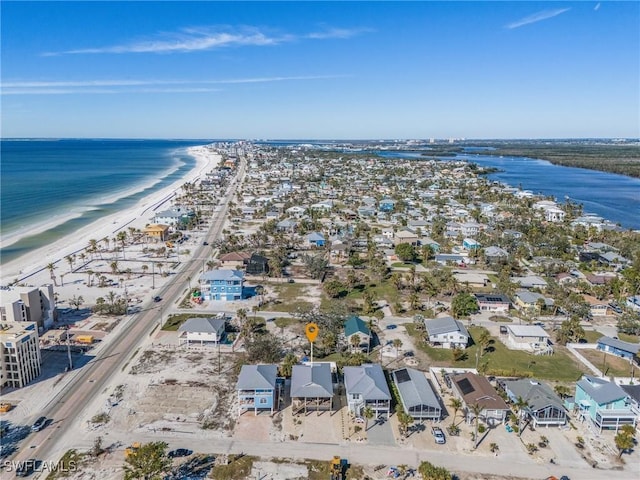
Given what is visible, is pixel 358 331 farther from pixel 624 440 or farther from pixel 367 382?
pixel 624 440

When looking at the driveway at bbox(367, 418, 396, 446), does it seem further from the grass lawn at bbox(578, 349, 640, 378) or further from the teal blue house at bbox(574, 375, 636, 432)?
the grass lawn at bbox(578, 349, 640, 378)

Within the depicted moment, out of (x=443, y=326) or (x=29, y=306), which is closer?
(x=29, y=306)

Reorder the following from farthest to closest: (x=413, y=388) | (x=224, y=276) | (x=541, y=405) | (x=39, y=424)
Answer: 1. (x=224, y=276)
2. (x=413, y=388)
3. (x=541, y=405)
4. (x=39, y=424)

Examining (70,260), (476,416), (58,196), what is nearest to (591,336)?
(476,416)

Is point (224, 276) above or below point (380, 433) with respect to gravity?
above

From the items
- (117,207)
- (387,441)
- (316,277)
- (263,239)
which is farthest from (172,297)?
(117,207)

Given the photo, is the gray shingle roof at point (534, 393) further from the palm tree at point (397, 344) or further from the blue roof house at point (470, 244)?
the blue roof house at point (470, 244)
